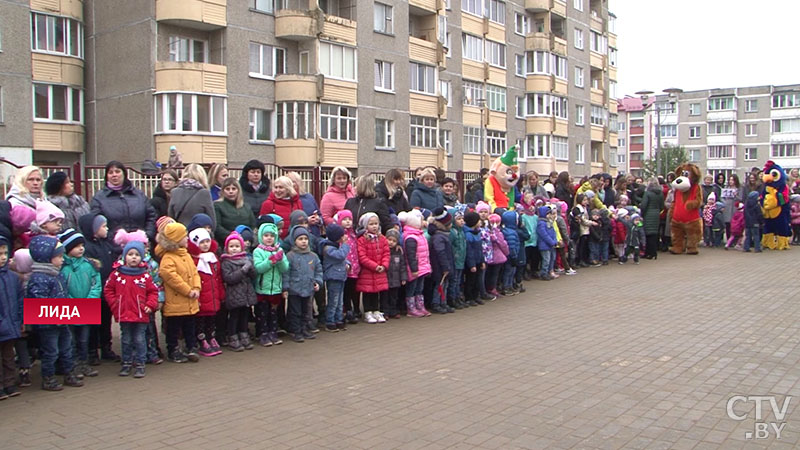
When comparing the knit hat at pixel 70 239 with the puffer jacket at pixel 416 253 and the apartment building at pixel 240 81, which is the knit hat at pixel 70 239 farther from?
the apartment building at pixel 240 81

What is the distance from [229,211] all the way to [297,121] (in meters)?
22.4

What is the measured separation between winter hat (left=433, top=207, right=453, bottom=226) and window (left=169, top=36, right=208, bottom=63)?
20854 millimetres

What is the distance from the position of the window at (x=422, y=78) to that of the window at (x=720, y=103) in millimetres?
66817

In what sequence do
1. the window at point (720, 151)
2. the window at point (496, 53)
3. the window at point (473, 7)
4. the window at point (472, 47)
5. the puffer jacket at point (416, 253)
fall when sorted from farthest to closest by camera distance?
the window at point (720, 151), the window at point (496, 53), the window at point (472, 47), the window at point (473, 7), the puffer jacket at point (416, 253)

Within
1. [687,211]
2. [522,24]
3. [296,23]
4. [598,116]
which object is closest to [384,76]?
[296,23]

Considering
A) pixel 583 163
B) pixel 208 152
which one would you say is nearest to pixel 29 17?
pixel 208 152

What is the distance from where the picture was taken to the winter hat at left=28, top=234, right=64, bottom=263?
22.2 feet

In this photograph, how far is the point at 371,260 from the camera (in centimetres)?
992

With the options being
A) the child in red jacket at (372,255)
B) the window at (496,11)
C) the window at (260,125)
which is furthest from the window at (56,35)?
the window at (496,11)

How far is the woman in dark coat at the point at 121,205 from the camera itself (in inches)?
316

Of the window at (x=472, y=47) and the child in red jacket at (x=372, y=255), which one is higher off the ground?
the window at (x=472, y=47)

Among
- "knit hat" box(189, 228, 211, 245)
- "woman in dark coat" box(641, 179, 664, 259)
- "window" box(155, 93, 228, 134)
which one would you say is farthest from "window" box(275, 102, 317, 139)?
"knit hat" box(189, 228, 211, 245)

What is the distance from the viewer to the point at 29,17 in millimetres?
26297

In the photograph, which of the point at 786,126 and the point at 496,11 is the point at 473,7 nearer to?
the point at 496,11
